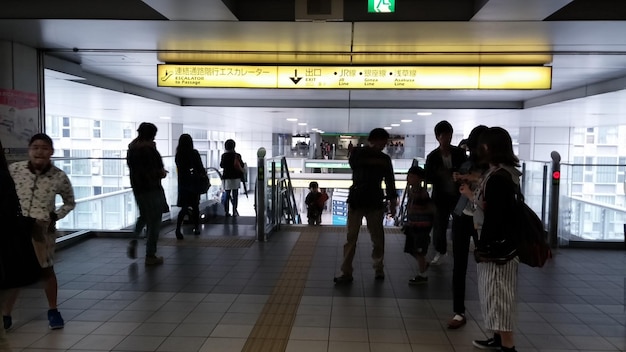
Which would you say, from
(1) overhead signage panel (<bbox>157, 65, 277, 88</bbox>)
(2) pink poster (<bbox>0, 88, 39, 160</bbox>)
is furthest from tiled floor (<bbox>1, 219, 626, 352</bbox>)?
(1) overhead signage panel (<bbox>157, 65, 277, 88</bbox>)

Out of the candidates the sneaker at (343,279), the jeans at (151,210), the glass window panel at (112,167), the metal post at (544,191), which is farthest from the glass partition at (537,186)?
the glass window panel at (112,167)

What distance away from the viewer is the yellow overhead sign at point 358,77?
5.83 metres

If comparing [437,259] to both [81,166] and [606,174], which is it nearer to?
[606,174]

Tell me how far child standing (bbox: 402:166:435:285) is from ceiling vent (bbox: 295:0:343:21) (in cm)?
182

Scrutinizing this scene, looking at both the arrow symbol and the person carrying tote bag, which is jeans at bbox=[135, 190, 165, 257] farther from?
the person carrying tote bag

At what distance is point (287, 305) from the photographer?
4.21 metres

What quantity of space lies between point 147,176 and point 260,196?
7.22 ft

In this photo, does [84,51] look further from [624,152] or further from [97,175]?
[624,152]

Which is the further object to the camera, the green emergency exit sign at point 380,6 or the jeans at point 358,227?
the jeans at point 358,227

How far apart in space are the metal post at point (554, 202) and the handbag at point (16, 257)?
257 inches

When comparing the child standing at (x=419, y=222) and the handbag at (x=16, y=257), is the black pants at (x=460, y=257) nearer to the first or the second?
the child standing at (x=419, y=222)


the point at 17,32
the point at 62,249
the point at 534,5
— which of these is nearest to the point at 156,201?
the point at 62,249

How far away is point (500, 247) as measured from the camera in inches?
117

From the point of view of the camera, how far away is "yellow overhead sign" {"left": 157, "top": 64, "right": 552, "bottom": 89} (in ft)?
19.1
